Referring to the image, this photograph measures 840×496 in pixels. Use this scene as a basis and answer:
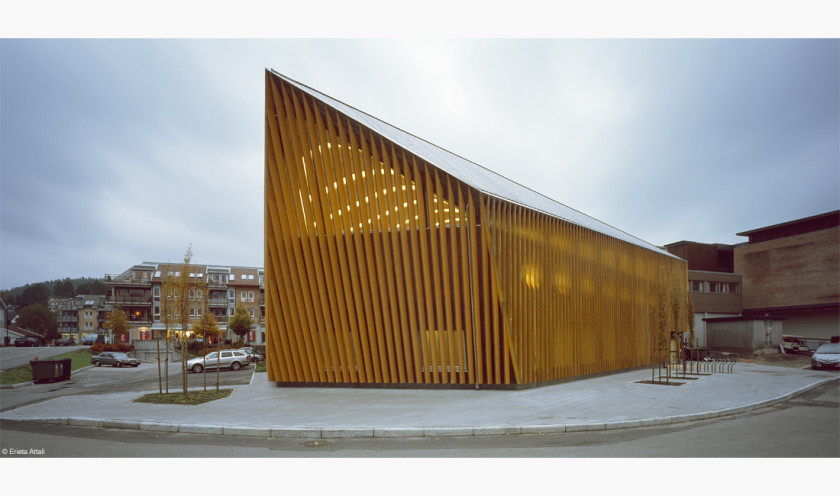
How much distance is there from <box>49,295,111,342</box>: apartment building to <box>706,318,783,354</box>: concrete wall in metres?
113

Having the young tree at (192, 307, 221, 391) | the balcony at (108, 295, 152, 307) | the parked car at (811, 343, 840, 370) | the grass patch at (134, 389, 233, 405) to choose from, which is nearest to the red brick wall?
the parked car at (811, 343, 840, 370)

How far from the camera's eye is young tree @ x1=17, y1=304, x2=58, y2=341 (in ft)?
282

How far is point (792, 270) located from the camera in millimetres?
49438

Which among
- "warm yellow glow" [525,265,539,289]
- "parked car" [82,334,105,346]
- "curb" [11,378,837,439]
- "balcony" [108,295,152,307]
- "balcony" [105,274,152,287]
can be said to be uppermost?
"balcony" [105,274,152,287]

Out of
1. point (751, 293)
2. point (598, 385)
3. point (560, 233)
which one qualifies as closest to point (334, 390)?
point (598, 385)

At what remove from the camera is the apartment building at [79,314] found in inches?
4397

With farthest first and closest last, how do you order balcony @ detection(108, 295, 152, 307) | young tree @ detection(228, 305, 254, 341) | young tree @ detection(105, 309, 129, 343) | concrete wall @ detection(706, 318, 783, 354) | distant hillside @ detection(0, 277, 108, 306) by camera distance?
distant hillside @ detection(0, 277, 108, 306)
balcony @ detection(108, 295, 152, 307)
young tree @ detection(228, 305, 254, 341)
young tree @ detection(105, 309, 129, 343)
concrete wall @ detection(706, 318, 783, 354)

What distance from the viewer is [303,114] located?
18359mm

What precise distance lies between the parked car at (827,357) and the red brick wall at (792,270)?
77.4ft

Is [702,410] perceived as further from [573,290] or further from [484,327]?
[573,290]

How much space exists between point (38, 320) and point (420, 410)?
325ft

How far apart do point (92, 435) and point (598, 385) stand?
1486cm

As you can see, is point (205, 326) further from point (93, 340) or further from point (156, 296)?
point (93, 340)

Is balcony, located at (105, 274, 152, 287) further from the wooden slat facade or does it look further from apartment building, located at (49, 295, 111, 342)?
the wooden slat facade
